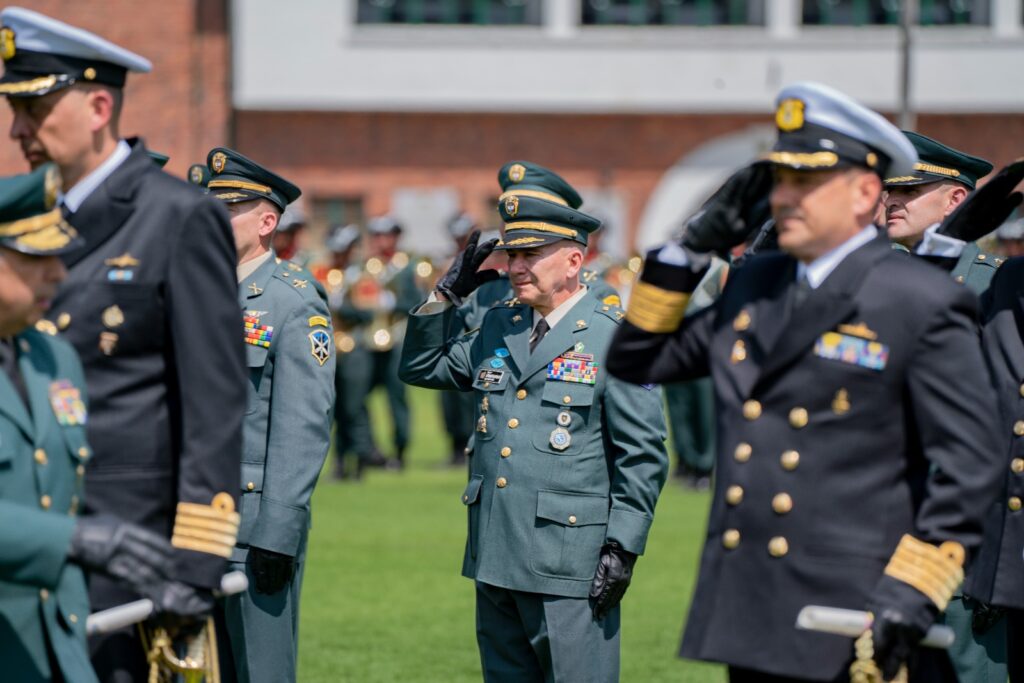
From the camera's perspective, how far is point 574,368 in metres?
6.53

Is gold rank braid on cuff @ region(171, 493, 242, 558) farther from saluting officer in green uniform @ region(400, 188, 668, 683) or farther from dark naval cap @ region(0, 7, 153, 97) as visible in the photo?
saluting officer in green uniform @ region(400, 188, 668, 683)

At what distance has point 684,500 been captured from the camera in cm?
1566

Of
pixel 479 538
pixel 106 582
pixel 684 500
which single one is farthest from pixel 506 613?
pixel 684 500

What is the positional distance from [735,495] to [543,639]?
2.10 m

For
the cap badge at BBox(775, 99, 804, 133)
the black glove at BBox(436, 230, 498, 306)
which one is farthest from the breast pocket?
the cap badge at BBox(775, 99, 804, 133)

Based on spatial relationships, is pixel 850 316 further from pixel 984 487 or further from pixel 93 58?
pixel 93 58

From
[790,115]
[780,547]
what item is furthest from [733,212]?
[780,547]

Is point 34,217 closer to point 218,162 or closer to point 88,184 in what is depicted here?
point 88,184

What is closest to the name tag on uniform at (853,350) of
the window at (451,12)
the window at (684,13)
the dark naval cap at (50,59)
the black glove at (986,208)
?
the black glove at (986,208)

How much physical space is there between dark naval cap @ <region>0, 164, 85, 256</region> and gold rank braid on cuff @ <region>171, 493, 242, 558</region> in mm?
715

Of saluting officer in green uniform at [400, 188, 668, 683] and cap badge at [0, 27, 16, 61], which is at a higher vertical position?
cap badge at [0, 27, 16, 61]

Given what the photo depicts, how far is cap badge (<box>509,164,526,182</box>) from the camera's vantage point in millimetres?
7055

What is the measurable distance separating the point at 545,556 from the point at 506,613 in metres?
0.32

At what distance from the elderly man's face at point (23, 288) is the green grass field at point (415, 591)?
4.18 meters
